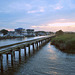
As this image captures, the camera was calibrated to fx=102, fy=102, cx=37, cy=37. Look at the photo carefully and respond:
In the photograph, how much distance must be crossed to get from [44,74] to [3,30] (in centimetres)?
14096

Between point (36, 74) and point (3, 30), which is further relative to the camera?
point (3, 30)

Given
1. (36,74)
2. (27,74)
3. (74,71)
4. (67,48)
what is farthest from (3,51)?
(67,48)

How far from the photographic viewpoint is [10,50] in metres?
13.5

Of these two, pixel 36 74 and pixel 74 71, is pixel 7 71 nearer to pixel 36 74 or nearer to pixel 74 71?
pixel 36 74

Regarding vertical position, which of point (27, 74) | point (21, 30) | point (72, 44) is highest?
point (21, 30)

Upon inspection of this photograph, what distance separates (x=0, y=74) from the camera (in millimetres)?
11227

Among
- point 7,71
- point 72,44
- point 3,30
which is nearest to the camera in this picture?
point 7,71

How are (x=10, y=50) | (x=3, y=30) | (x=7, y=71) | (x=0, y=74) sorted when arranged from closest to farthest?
(x=0, y=74) < (x=7, y=71) < (x=10, y=50) < (x=3, y=30)

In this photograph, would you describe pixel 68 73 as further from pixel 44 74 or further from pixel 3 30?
pixel 3 30

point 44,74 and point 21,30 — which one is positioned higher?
point 21,30

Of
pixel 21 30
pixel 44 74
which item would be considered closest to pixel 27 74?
pixel 44 74

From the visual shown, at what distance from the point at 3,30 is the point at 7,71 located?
455 ft

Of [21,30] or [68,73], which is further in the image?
[21,30]

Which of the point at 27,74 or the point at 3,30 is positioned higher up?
the point at 3,30
